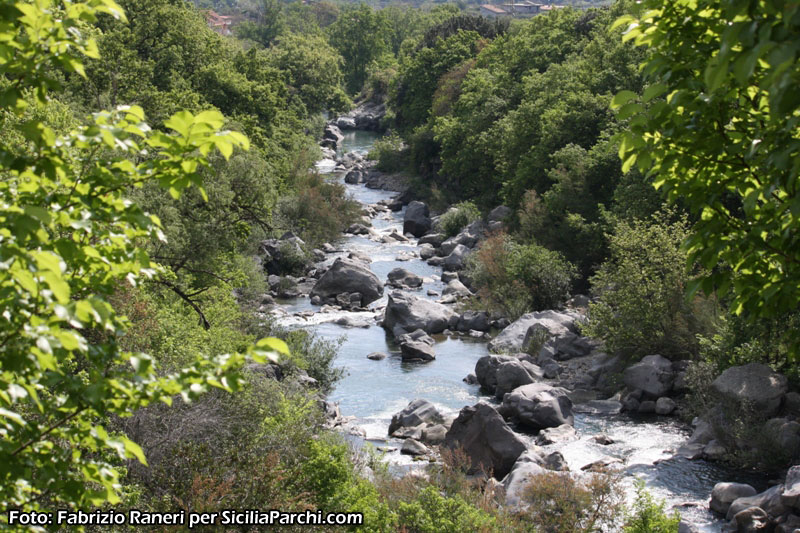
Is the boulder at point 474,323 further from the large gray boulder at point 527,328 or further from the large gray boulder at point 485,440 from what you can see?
the large gray boulder at point 485,440

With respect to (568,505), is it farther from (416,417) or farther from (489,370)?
(489,370)

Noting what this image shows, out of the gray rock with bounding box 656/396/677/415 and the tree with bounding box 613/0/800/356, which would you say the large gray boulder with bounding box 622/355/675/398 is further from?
the tree with bounding box 613/0/800/356

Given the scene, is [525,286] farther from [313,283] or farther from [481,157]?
[481,157]

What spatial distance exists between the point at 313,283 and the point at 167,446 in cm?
2267

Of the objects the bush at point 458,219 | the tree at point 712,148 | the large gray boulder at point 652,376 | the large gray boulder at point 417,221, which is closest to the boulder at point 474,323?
the large gray boulder at point 652,376

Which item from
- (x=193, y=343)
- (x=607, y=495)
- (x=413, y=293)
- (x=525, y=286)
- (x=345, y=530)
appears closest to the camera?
(x=345, y=530)

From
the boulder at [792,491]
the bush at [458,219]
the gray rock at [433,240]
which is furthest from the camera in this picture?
the bush at [458,219]

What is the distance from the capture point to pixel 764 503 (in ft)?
45.1

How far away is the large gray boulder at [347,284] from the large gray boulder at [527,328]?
656 centimetres

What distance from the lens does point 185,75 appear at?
112 ft

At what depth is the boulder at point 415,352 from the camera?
24922mm

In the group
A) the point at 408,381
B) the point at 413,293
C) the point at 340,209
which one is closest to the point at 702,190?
the point at 408,381

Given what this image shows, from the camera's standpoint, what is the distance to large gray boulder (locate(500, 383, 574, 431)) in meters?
19.3

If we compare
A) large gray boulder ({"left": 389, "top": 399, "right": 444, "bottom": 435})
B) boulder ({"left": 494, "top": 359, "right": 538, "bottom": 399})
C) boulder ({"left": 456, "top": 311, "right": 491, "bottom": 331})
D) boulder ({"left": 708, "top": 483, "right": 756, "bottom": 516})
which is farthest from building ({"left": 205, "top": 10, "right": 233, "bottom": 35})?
boulder ({"left": 708, "top": 483, "right": 756, "bottom": 516})
